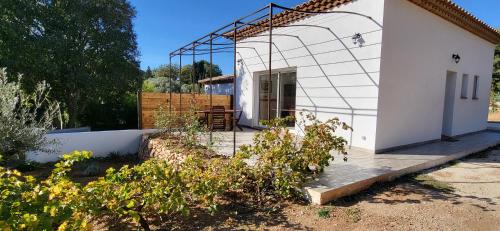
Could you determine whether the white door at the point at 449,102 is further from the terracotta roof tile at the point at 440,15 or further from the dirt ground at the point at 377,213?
the dirt ground at the point at 377,213

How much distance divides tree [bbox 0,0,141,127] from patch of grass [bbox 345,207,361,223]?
38.0ft

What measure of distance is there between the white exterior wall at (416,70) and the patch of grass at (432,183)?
121 cm

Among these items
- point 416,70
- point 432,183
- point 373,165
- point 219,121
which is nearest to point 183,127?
point 219,121

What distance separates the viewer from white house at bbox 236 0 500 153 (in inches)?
238

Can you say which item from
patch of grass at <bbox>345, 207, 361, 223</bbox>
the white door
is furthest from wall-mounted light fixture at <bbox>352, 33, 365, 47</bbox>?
patch of grass at <bbox>345, 207, 361, 223</bbox>

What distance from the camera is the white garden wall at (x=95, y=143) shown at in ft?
25.5

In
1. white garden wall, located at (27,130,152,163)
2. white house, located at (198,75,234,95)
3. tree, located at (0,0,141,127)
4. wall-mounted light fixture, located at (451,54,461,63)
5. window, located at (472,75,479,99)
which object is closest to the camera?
white garden wall, located at (27,130,152,163)

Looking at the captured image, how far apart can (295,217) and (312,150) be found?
1.11 metres

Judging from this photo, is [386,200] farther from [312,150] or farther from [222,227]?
[222,227]

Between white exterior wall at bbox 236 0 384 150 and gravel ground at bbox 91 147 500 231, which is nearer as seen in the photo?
gravel ground at bbox 91 147 500 231

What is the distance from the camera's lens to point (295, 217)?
3.41m

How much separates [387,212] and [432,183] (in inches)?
68.0

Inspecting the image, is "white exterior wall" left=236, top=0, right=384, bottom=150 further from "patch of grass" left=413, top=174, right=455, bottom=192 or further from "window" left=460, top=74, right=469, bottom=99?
"window" left=460, top=74, right=469, bottom=99

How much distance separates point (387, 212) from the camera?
3539mm
